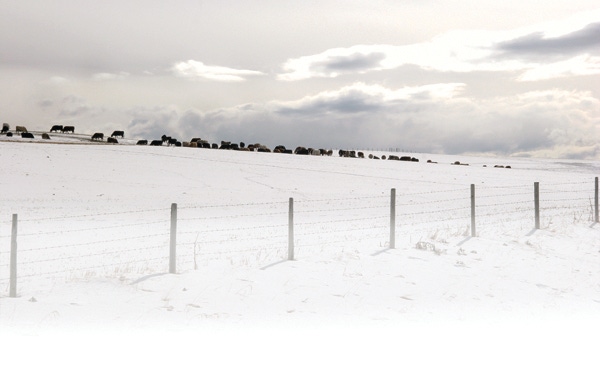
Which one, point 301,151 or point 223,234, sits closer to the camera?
point 223,234

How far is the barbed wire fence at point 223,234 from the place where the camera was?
43.2 feet

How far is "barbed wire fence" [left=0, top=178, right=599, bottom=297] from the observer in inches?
519

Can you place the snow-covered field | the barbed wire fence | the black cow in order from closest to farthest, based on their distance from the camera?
the snow-covered field, the barbed wire fence, the black cow

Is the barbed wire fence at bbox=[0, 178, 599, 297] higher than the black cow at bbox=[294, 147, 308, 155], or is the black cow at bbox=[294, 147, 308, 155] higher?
the black cow at bbox=[294, 147, 308, 155]

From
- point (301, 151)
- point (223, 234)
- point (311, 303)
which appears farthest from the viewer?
point (301, 151)

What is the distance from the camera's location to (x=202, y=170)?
139 feet

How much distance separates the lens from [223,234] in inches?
751

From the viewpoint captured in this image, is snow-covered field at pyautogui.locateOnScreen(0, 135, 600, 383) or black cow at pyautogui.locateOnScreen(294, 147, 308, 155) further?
black cow at pyautogui.locateOnScreen(294, 147, 308, 155)

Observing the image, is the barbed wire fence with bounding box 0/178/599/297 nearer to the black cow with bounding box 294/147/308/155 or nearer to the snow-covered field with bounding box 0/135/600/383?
the snow-covered field with bounding box 0/135/600/383

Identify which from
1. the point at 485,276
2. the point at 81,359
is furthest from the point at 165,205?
the point at 81,359

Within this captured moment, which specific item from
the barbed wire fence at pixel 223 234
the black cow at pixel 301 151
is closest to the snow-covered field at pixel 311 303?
the barbed wire fence at pixel 223 234

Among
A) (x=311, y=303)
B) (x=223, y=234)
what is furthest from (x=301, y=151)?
(x=311, y=303)

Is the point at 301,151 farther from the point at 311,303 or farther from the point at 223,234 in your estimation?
the point at 311,303

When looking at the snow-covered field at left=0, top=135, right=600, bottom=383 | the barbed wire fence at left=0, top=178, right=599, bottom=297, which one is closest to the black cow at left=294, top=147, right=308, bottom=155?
the barbed wire fence at left=0, top=178, right=599, bottom=297
